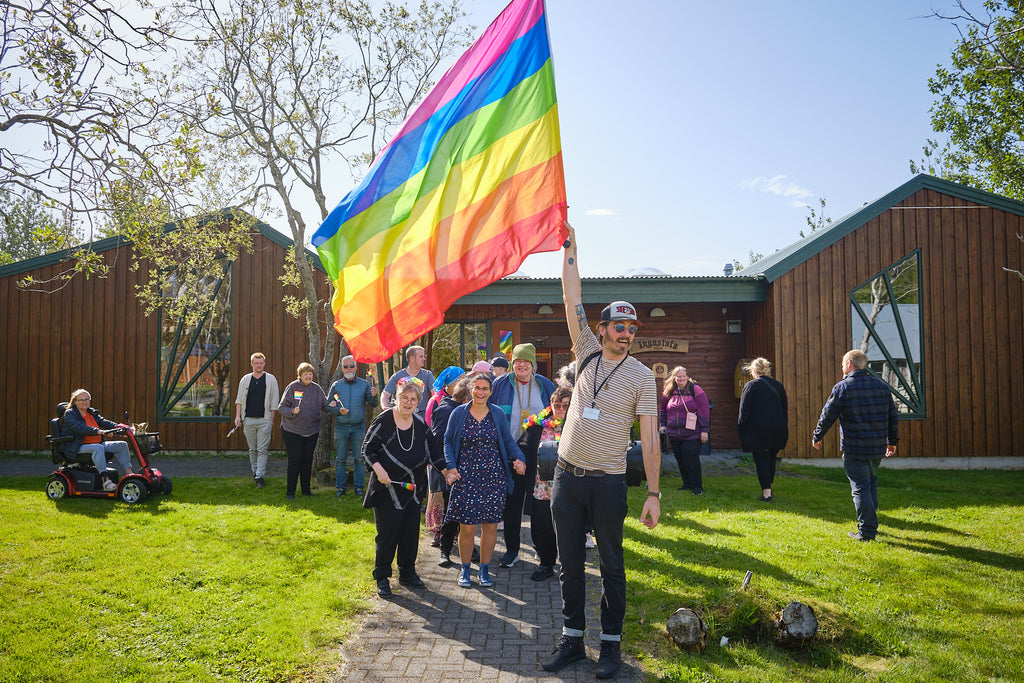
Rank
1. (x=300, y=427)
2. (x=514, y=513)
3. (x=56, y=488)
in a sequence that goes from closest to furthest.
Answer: (x=514, y=513), (x=56, y=488), (x=300, y=427)

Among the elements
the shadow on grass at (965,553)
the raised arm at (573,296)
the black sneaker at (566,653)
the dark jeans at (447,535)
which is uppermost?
the raised arm at (573,296)

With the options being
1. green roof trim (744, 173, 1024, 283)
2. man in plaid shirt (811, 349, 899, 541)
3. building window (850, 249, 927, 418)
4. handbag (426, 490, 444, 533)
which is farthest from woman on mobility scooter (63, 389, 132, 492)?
building window (850, 249, 927, 418)

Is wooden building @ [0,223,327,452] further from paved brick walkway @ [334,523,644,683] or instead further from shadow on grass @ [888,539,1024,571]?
shadow on grass @ [888,539,1024,571]

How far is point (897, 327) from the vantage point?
12461 mm

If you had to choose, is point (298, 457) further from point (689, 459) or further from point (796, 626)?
point (796, 626)

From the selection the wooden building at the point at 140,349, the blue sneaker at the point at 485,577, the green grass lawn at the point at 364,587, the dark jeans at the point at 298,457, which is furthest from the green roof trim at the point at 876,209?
the wooden building at the point at 140,349

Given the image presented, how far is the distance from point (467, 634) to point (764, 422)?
Result: 17.7 ft

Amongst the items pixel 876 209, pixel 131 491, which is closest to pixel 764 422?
pixel 876 209

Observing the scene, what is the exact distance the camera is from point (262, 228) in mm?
13164

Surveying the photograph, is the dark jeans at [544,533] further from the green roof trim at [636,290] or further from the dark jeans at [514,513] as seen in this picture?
the green roof trim at [636,290]

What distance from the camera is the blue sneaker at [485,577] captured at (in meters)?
5.43

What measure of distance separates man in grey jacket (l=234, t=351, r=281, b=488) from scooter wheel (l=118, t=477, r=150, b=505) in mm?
1600

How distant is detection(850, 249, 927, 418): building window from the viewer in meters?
12.4

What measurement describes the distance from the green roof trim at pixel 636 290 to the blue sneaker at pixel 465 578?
311 inches
